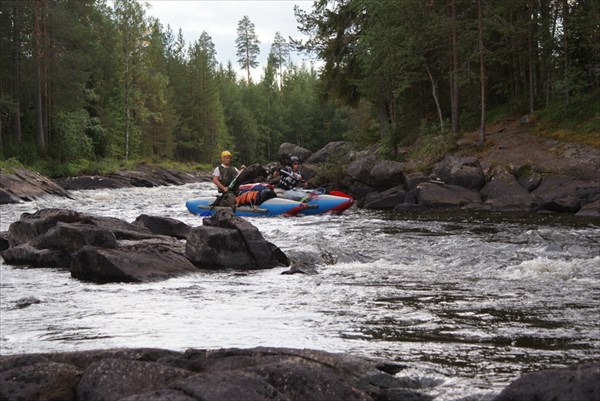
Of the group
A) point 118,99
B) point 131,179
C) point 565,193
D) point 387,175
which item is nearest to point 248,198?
point 387,175

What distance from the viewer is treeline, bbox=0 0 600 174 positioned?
85.4 feet

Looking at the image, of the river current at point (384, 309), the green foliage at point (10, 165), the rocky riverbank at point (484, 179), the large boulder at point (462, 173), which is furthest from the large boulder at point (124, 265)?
the green foliage at point (10, 165)

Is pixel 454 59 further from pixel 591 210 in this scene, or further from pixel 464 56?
pixel 591 210

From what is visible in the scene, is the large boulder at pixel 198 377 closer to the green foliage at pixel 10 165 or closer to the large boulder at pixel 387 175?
the large boulder at pixel 387 175

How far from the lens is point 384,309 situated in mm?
7293

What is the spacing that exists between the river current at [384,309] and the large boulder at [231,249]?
41cm

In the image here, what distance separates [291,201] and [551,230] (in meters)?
7.50

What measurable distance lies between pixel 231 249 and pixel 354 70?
26.6 metres

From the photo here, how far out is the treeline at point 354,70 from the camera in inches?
1025

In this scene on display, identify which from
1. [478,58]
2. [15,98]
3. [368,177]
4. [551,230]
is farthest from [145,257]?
[15,98]

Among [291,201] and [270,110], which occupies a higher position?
[270,110]

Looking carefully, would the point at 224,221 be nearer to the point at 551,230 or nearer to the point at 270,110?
the point at 551,230

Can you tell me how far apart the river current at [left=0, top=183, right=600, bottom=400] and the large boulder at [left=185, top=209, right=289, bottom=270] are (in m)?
0.41

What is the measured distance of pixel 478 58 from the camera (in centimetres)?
2655
